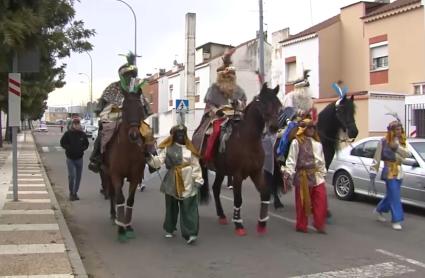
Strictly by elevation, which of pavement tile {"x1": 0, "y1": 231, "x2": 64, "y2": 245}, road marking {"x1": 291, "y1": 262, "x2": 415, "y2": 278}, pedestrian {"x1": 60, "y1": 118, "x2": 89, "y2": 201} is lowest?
road marking {"x1": 291, "y1": 262, "x2": 415, "y2": 278}

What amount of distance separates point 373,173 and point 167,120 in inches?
1448

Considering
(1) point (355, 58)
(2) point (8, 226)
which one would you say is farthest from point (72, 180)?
(1) point (355, 58)

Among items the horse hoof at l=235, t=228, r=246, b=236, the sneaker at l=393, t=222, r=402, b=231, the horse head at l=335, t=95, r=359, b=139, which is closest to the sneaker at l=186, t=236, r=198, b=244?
the horse hoof at l=235, t=228, r=246, b=236

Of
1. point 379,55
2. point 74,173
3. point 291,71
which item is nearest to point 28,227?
point 74,173

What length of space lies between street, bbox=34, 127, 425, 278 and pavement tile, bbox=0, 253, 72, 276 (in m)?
0.42

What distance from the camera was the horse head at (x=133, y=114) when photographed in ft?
26.3

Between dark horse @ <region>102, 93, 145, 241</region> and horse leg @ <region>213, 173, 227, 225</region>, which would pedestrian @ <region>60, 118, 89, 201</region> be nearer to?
horse leg @ <region>213, 173, 227, 225</region>

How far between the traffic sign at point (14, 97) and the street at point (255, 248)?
2072mm

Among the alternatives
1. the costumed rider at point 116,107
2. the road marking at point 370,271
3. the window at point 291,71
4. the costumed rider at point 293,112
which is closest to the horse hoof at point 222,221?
the costumed rider at point 293,112

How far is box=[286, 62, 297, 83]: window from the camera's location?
108ft

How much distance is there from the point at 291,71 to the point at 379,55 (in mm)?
6341

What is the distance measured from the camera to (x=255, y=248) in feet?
26.6

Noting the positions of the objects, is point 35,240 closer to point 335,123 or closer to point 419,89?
point 335,123

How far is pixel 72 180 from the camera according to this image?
44.2 ft
